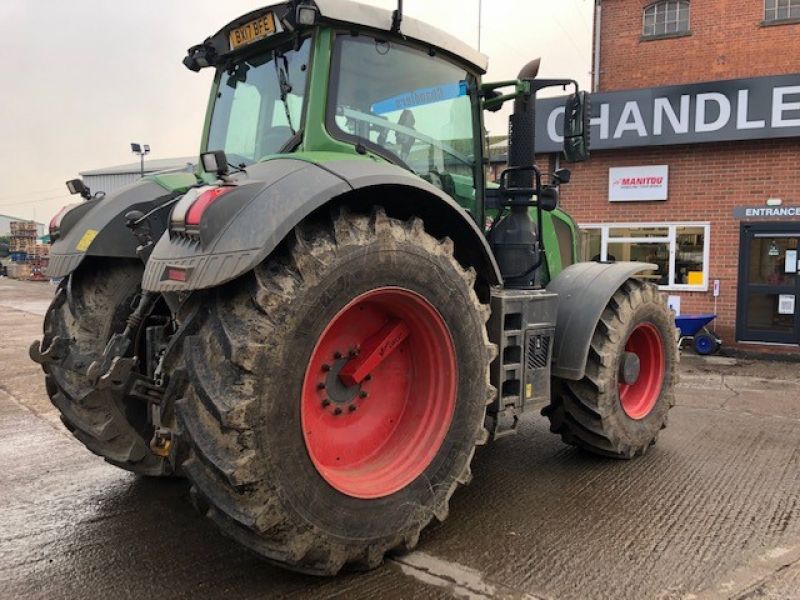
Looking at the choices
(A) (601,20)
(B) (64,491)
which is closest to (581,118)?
(B) (64,491)

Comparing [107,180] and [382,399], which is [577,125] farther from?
[107,180]

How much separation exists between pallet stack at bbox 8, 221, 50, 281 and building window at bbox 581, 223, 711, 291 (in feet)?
91.5

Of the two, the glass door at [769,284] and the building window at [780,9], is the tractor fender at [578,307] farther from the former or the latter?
the building window at [780,9]

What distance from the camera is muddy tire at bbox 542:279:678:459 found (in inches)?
172

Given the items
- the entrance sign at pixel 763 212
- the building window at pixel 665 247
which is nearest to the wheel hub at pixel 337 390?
the building window at pixel 665 247

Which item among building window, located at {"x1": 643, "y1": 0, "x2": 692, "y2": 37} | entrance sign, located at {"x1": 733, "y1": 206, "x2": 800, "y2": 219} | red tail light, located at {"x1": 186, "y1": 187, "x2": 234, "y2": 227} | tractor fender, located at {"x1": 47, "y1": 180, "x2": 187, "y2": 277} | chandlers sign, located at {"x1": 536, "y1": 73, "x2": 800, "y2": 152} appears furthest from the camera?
building window, located at {"x1": 643, "y1": 0, "x2": 692, "y2": 37}

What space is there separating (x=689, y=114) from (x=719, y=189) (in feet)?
4.37

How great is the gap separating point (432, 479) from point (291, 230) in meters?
1.39

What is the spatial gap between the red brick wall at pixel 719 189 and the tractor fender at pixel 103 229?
31.0ft

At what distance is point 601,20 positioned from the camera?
41.8 ft

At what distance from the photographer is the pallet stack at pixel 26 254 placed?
31.8 metres

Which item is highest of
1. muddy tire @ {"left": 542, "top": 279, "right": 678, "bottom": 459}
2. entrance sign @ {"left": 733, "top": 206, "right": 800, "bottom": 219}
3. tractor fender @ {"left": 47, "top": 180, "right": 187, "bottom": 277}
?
entrance sign @ {"left": 733, "top": 206, "right": 800, "bottom": 219}

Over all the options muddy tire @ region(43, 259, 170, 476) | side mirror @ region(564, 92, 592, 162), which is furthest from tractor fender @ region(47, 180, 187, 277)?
side mirror @ region(564, 92, 592, 162)

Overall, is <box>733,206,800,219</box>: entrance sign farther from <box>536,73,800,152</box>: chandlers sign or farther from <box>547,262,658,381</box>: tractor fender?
<box>547,262,658,381</box>: tractor fender
